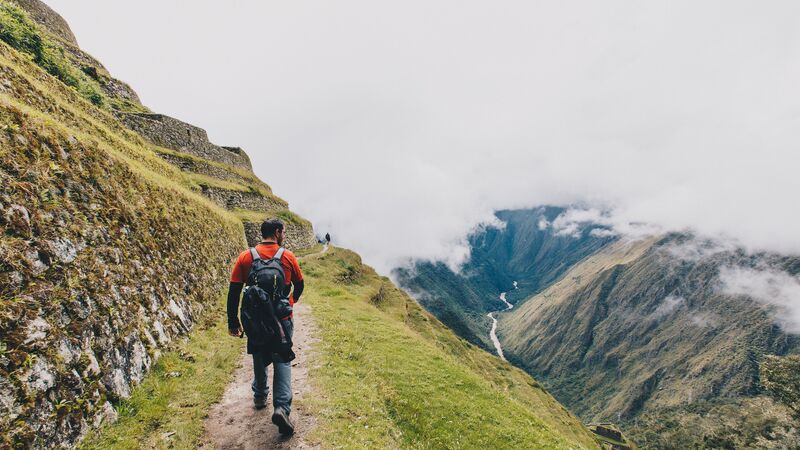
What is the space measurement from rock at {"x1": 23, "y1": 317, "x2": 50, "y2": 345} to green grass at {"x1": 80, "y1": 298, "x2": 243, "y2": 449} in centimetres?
267

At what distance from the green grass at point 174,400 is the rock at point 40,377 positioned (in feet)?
5.60

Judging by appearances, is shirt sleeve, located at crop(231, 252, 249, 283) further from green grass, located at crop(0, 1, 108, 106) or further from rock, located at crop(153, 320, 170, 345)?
green grass, located at crop(0, 1, 108, 106)

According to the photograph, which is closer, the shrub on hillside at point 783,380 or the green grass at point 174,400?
the green grass at point 174,400

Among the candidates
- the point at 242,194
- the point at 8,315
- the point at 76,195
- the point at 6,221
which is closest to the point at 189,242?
the point at 76,195

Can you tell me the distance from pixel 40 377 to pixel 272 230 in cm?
573

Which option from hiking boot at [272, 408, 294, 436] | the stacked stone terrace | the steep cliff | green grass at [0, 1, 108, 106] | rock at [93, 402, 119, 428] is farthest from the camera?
the stacked stone terrace

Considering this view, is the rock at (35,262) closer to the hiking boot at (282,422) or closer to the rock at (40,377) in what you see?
the rock at (40,377)

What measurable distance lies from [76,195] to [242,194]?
46.8m

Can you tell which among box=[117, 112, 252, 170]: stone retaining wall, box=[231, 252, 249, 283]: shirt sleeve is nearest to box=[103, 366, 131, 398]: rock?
box=[231, 252, 249, 283]: shirt sleeve

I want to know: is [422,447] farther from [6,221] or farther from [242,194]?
[242,194]

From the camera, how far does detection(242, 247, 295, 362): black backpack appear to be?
904cm

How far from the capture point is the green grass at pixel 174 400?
29.5 feet

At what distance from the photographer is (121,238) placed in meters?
13.0

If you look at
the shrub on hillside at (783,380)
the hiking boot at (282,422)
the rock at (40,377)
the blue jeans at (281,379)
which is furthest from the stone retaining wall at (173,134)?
the shrub on hillside at (783,380)
